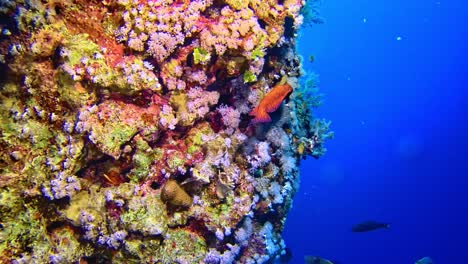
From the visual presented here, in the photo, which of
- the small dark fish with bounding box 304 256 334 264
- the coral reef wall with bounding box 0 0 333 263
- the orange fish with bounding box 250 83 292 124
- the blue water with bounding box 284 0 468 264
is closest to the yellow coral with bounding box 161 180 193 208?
the coral reef wall with bounding box 0 0 333 263

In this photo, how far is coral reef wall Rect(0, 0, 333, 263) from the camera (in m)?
2.82

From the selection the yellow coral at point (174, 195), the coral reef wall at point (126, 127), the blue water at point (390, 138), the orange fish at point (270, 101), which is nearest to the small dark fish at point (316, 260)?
the coral reef wall at point (126, 127)

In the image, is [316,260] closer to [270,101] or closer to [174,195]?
[270,101]

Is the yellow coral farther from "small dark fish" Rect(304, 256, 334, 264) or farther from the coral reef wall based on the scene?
"small dark fish" Rect(304, 256, 334, 264)

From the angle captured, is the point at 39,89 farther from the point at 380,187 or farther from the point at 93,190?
the point at 380,187

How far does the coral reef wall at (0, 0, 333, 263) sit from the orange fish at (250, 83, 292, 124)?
Answer: 13 millimetres

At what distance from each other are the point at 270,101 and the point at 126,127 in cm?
165

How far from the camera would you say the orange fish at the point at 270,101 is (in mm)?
3754

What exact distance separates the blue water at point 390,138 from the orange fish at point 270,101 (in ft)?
107

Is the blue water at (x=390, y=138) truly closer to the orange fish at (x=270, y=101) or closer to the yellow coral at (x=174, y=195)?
the orange fish at (x=270, y=101)

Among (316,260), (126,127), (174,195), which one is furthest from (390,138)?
(126,127)

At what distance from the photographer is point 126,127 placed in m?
3.04

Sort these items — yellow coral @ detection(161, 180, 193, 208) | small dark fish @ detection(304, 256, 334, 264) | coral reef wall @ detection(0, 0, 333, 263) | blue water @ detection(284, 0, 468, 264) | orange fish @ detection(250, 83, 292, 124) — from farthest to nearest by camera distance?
blue water @ detection(284, 0, 468, 264) < small dark fish @ detection(304, 256, 334, 264) < orange fish @ detection(250, 83, 292, 124) < yellow coral @ detection(161, 180, 193, 208) < coral reef wall @ detection(0, 0, 333, 263)

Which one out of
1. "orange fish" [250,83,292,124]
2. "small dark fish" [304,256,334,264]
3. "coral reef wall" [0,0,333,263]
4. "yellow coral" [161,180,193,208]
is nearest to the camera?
"coral reef wall" [0,0,333,263]
